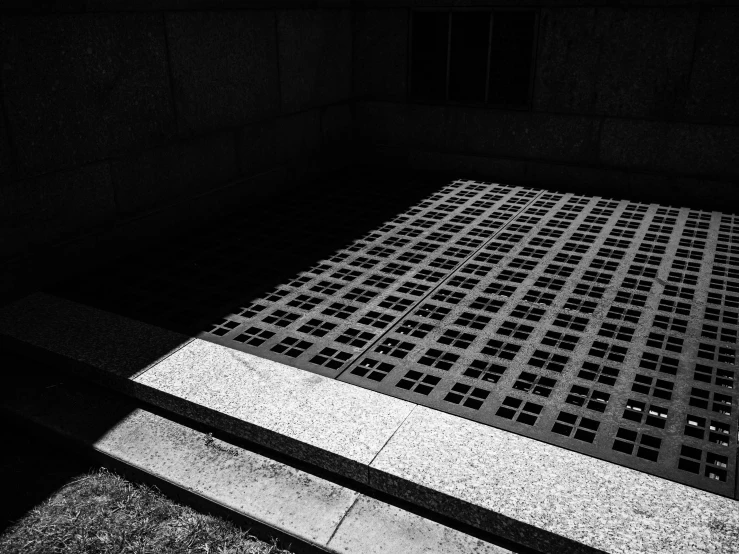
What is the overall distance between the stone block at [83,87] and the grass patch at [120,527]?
2621 mm

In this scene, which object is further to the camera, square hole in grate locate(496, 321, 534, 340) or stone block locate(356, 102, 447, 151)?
stone block locate(356, 102, 447, 151)

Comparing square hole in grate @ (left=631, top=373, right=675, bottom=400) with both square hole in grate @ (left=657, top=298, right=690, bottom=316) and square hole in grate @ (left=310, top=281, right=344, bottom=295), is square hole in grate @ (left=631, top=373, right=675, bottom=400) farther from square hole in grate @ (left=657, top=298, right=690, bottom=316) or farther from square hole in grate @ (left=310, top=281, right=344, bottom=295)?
square hole in grate @ (left=310, top=281, right=344, bottom=295)

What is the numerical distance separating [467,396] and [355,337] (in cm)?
94

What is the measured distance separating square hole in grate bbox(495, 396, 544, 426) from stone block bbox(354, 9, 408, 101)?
5558 millimetres

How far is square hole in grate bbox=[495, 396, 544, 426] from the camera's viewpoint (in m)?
3.43

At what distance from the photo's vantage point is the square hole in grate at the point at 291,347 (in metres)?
4.05

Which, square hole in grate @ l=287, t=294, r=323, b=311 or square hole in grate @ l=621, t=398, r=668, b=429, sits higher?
square hole in grate @ l=287, t=294, r=323, b=311

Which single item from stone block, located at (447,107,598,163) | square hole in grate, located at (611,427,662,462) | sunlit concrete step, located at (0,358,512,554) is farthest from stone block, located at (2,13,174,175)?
square hole in grate, located at (611,427,662,462)

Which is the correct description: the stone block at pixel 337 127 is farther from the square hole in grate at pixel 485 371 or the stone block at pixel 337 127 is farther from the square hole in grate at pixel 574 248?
the square hole in grate at pixel 485 371

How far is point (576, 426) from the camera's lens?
10.9ft

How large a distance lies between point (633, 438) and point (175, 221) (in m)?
4.44

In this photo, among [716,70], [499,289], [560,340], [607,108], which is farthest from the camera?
[607,108]

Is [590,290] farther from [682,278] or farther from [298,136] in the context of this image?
[298,136]

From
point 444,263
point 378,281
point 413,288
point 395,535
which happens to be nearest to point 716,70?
point 444,263
